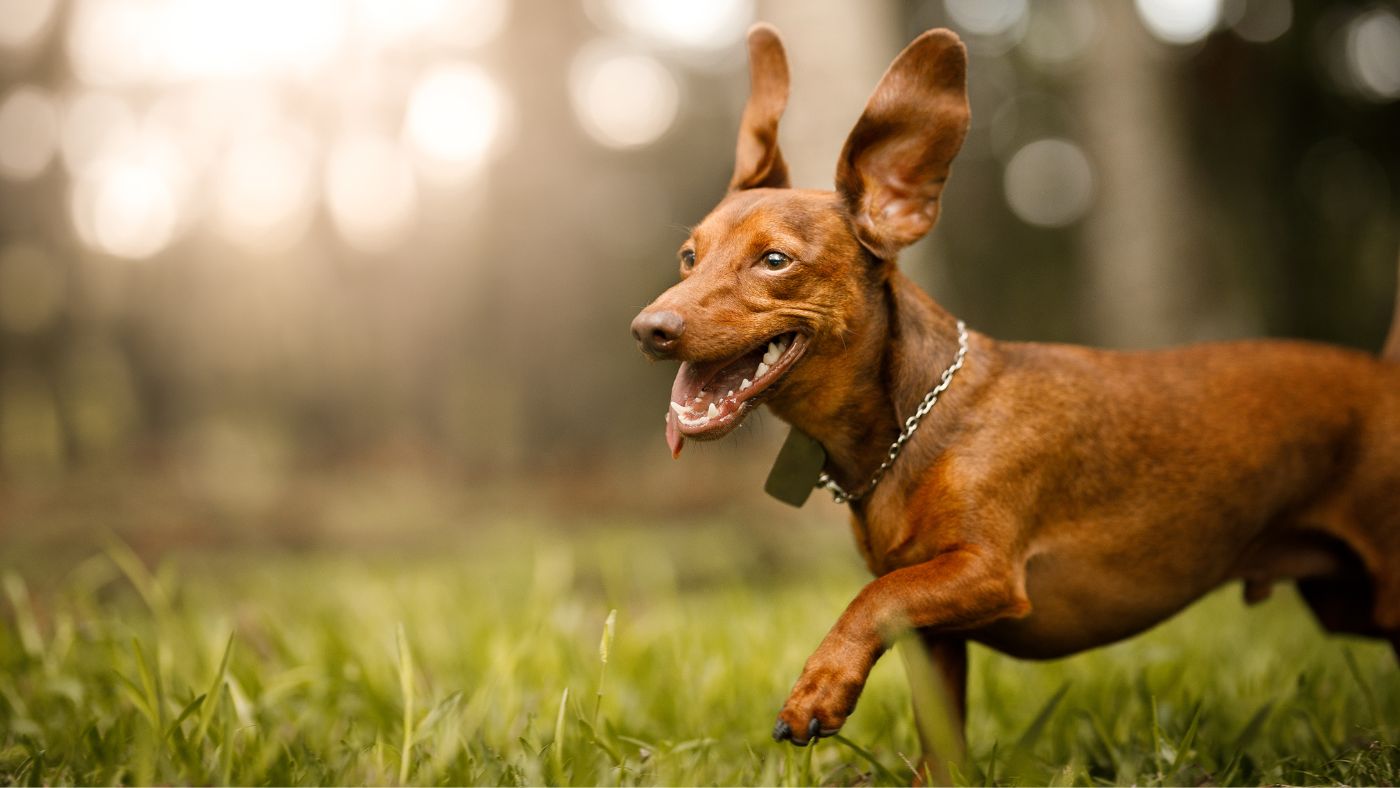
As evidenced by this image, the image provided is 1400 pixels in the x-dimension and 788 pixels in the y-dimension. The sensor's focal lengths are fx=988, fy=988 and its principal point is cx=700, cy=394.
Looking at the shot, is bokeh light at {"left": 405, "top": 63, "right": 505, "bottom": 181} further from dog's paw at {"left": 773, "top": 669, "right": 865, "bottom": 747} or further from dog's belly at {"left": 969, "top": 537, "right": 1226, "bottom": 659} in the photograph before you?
dog's paw at {"left": 773, "top": 669, "right": 865, "bottom": 747}

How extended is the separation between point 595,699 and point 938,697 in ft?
3.45

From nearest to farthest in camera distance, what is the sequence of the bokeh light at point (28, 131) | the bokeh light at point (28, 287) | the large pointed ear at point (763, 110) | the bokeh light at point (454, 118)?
the large pointed ear at point (763, 110)
the bokeh light at point (28, 131)
the bokeh light at point (28, 287)
the bokeh light at point (454, 118)

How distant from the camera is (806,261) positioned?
2.41m

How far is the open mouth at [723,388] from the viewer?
7.27 feet

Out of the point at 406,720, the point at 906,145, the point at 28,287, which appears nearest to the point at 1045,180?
the point at 906,145

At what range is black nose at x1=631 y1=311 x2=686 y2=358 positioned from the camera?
2.15 metres

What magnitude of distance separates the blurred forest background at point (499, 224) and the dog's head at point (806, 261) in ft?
10.7

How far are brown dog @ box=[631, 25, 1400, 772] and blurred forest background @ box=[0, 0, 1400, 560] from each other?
3.09 m

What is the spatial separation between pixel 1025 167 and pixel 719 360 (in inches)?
608

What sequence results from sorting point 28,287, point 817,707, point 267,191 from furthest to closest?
1. point 267,191
2. point 28,287
3. point 817,707

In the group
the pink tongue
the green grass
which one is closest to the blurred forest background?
the green grass

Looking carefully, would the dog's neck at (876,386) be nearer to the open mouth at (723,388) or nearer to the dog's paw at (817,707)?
the open mouth at (723,388)

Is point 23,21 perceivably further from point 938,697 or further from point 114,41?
point 938,697

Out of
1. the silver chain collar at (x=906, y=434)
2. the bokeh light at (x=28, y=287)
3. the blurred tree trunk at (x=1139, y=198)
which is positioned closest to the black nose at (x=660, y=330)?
the silver chain collar at (x=906, y=434)
